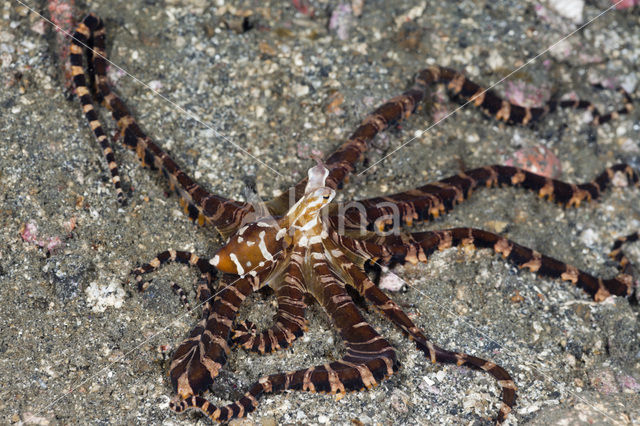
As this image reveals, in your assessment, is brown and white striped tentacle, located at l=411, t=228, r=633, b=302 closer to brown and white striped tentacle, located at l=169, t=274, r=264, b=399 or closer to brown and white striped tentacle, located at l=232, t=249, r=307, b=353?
brown and white striped tentacle, located at l=232, t=249, r=307, b=353

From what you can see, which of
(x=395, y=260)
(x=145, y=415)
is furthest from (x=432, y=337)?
(x=145, y=415)

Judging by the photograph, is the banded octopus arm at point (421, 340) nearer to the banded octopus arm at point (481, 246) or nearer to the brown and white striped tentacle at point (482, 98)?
the banded octopus arm at point (481, 246)

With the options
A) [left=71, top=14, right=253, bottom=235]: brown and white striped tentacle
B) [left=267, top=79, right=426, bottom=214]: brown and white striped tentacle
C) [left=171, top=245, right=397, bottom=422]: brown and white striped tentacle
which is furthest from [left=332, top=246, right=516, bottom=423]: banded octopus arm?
[left=71, top=14, right=253, bottom=235]: brown and white striped tentacle

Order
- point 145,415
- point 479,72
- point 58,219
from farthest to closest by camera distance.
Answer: point 479,72, point 58,219, point 145,415

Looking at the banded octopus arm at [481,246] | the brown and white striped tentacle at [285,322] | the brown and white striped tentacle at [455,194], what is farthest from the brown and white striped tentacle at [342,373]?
the brown and white striped tentacle at [455,194]

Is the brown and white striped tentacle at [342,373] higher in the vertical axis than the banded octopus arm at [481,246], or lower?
lower

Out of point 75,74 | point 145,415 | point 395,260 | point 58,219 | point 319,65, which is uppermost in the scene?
point 319,65

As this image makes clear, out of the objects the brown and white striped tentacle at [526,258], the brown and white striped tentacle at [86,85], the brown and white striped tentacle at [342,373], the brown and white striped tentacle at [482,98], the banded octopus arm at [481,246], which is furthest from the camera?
the brown and white striped tentacle at [482,98]

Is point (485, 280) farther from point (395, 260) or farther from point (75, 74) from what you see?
point (75, 74)
